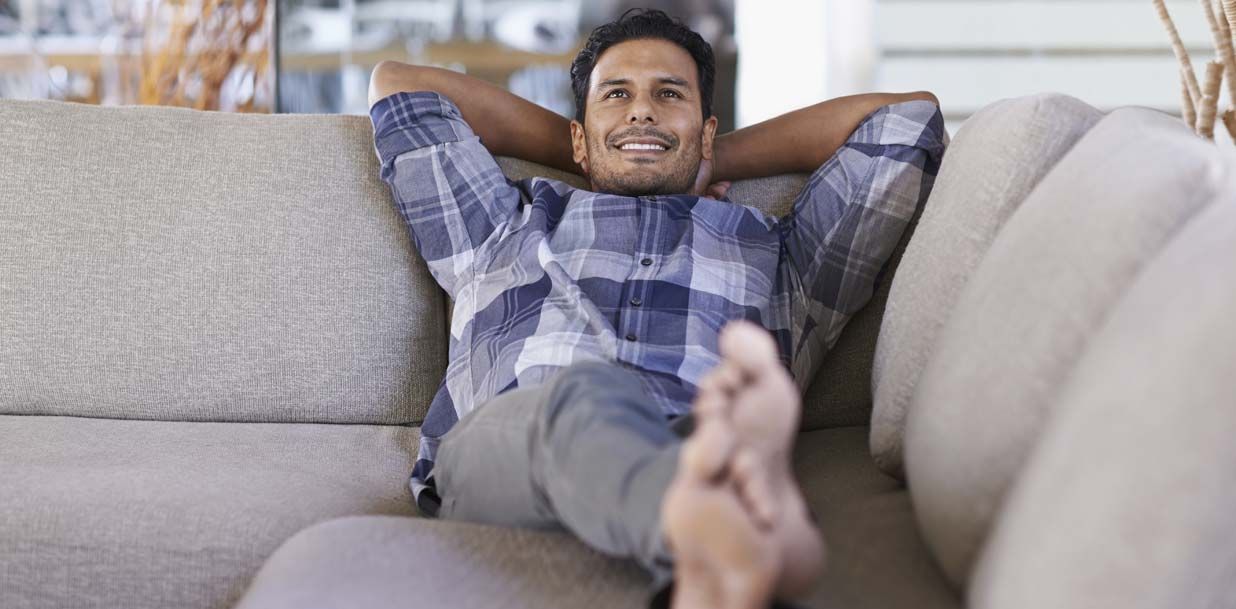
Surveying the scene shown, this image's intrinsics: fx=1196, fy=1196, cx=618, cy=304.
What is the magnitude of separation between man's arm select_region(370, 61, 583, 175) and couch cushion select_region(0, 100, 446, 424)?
0.15 m

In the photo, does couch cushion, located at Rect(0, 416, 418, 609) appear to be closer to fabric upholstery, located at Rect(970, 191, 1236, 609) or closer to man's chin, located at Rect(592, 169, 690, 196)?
man's chin, located at Rect(592, 169, 690, 196)

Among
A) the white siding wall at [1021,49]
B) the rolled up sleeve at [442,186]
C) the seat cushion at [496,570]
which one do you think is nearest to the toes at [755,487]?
the seat cushion at [496,570]

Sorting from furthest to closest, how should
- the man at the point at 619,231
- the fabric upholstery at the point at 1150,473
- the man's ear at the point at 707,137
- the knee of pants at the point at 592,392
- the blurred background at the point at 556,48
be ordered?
the blurred background at the point at 556,48 < the man's ear at the point at 707,137 < the man at the point at 619,231 < the knee of pants at the point at 592,392 < the fabric upholstery at the point at 1150,473

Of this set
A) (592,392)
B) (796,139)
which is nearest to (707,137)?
(796,139)

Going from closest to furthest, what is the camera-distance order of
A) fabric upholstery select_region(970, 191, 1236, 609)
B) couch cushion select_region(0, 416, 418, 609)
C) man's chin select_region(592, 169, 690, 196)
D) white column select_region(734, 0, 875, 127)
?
fabric upholstery select_region(970, 191, 1236, 609), couch cushion select_region(0, 416, 418, 609), man's chin select_region(592, 169, 690, 196), white column select_region(734, 0, 875, 127)

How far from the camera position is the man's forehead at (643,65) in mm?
1816

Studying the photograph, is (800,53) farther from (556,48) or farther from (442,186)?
(442,186)

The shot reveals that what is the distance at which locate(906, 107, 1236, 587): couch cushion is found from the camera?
993 mm

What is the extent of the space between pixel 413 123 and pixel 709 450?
41.9 inches

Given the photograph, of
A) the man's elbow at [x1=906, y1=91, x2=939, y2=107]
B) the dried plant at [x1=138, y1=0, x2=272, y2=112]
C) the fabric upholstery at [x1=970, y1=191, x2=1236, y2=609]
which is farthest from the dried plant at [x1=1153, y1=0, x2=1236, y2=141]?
the dried plant at [x1=138, y1=0, x2=272, y2=112]

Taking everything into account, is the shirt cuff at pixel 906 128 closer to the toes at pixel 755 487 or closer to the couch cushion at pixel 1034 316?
the couch cushion at pixel 1034 316

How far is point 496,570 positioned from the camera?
109 cm

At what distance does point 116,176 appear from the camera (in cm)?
180

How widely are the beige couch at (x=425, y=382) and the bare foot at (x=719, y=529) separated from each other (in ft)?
0.66
